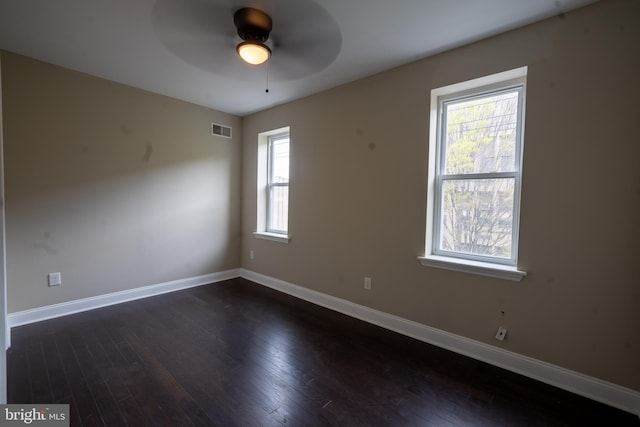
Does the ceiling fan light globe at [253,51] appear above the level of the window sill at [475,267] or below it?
above

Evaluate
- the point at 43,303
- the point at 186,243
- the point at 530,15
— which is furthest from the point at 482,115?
the point at 43,303

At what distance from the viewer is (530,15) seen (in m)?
1.94

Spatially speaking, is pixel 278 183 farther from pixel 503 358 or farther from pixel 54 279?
pixel 503 358

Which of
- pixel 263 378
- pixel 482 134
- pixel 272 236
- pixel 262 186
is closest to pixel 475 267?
pixel 482 134

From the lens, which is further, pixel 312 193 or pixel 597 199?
pixel 312 193

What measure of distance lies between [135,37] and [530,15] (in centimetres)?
297

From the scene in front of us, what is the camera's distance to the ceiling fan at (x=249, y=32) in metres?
1.91

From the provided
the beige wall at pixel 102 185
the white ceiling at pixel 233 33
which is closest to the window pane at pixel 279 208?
the beige wall at pixel 102 185

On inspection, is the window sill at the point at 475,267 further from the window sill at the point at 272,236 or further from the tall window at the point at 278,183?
the tall window at the point at 278,183

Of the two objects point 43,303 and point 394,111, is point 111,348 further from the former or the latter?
point 394,111

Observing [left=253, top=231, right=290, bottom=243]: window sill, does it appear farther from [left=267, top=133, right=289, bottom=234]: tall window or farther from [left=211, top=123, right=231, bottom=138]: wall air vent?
[left=211, top=123, right=231, bottom=138]: wall air vent

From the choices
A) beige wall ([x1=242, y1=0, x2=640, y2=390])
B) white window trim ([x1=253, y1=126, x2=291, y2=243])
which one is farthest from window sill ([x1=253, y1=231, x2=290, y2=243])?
beige wall ([x1=242, y1=0, x2=640, y2=390])

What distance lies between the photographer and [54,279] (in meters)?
2.93

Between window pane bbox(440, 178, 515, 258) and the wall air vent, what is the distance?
323 cm
